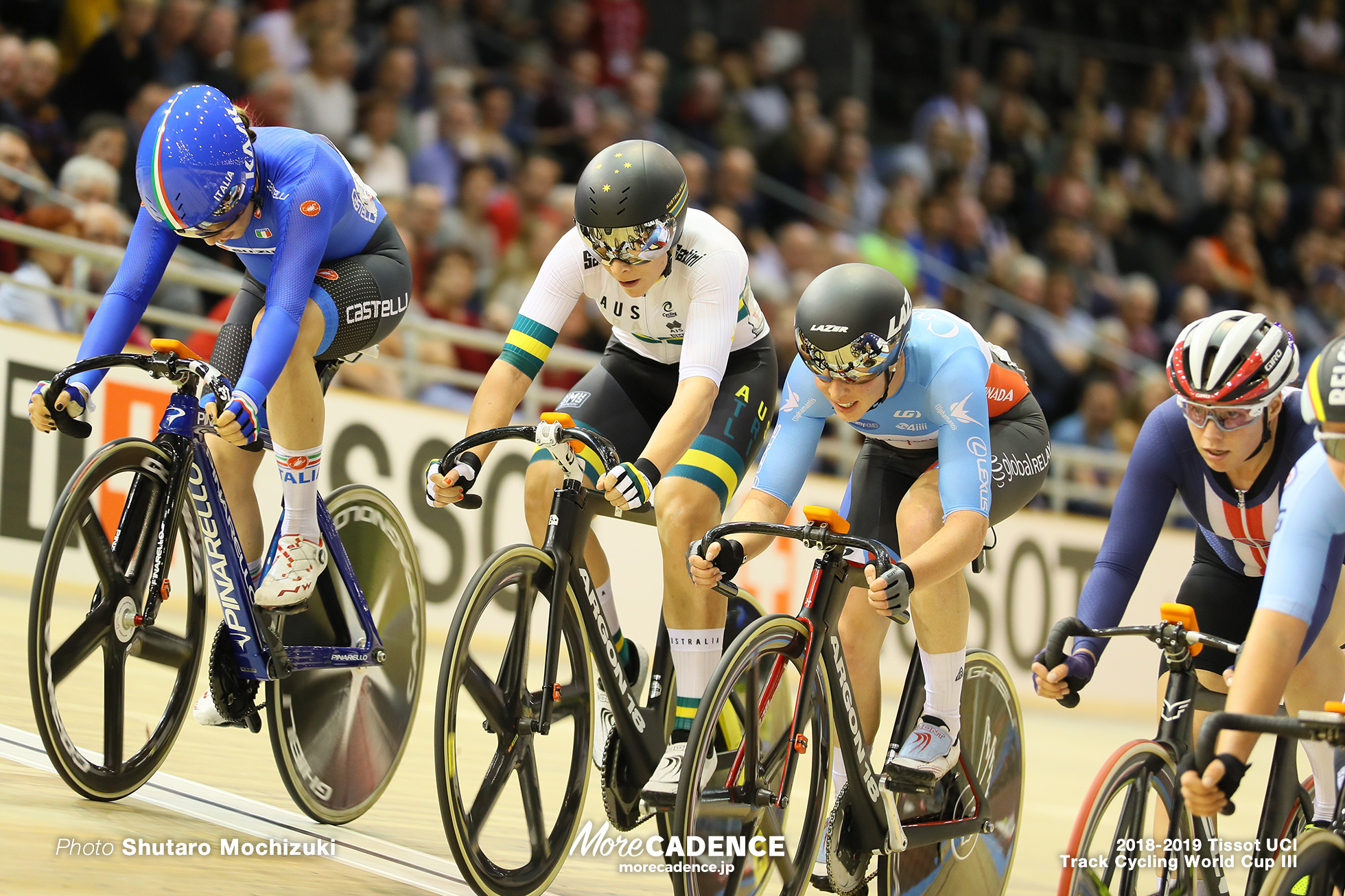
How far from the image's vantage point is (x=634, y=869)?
4.29 meters

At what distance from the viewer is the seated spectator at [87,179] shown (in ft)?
22.3

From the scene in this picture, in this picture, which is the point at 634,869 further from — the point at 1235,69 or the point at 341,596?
the point at 1235,69

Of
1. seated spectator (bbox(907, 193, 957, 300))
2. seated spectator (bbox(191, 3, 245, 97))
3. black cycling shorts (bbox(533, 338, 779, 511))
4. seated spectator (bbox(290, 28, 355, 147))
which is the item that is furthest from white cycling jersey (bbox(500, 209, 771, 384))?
seated spectator (bbox(907, 193, 957, 300))

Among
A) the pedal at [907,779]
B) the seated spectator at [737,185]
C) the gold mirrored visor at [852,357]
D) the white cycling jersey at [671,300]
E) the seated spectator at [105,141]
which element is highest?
the seated spectator at [737,185]

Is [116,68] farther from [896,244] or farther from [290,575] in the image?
[896,244]

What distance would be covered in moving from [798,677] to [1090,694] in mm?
7309

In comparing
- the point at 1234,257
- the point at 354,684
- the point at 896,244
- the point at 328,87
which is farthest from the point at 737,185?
the point at 354,684

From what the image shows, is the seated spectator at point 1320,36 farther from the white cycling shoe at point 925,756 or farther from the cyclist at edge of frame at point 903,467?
the white cycling shoe at point 925,756

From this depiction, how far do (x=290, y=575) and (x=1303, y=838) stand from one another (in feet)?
7.88

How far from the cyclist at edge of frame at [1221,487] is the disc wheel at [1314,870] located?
55 centimetres

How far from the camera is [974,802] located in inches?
165

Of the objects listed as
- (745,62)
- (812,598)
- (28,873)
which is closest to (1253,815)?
(812,598)

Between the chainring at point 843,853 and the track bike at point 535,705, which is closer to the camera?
the track bike at point 535,705

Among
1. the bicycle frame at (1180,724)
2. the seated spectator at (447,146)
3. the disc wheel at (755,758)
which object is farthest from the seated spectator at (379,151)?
the bicycle frame at (1180,724)
